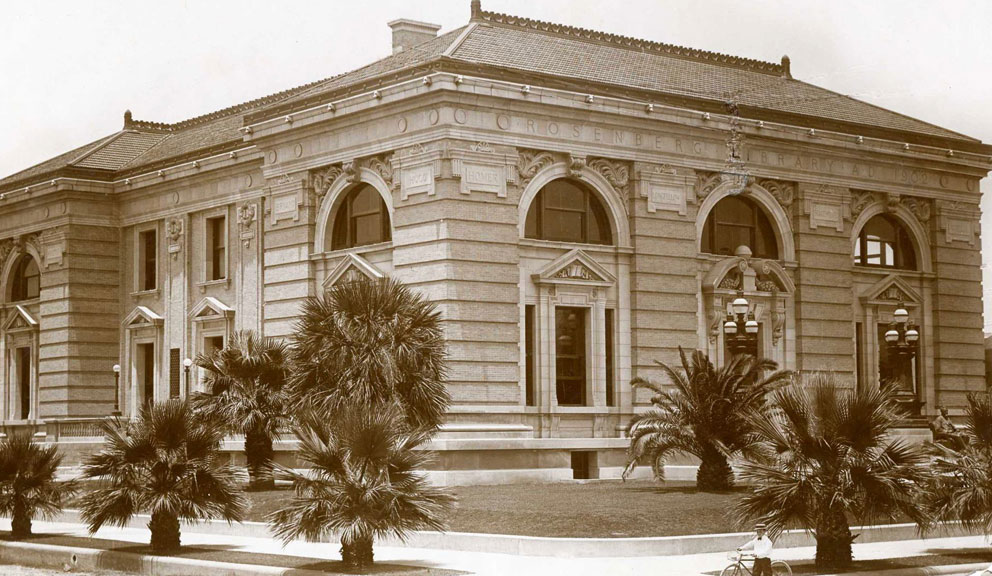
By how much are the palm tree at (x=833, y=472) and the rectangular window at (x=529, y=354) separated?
18.3 metres

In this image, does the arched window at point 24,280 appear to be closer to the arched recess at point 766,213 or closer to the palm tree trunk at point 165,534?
the arched recess at point 766,213

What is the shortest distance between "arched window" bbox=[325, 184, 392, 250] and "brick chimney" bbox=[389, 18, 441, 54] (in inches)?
327

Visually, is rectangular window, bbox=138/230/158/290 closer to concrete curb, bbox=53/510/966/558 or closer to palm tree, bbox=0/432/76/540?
palm tree, bbox=0/432/76/540

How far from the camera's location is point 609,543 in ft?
87.2

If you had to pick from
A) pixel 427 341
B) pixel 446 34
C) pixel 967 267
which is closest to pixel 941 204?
pixel 967 267

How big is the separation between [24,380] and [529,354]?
2682cm

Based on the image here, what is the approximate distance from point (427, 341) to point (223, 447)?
12539 mm

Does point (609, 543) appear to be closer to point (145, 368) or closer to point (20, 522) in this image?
point (20, 522)

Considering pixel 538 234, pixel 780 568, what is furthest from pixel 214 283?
pixel 780 568

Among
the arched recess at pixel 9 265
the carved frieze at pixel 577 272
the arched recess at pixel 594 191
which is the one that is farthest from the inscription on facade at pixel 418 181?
Answer: the arched recess at pixel 9 265

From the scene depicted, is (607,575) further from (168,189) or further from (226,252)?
(168,189)

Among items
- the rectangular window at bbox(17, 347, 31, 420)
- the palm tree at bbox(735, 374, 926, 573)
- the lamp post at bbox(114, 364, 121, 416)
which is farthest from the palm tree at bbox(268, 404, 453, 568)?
the rectangular window at bbox(17, 347, 31, 420)

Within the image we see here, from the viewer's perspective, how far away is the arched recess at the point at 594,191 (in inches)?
1662

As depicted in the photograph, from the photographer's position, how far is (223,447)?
4519 cm
